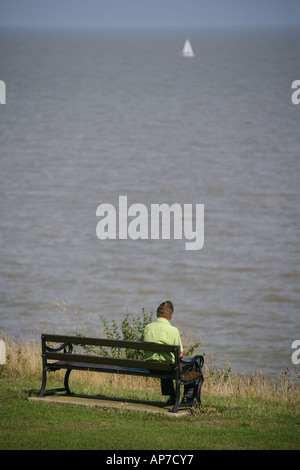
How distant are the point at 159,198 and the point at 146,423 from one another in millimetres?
37911

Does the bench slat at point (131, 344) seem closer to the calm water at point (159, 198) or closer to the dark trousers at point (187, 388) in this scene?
the dark trousers at point (187, 388)

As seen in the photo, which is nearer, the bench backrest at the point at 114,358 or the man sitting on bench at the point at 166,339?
the bench backrest at the point at 114,358

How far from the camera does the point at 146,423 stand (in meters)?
8.45

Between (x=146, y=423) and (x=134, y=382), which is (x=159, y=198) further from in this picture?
(x=146, y=423)

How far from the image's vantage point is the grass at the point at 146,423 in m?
7.65

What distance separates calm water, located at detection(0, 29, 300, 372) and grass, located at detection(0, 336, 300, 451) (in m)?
8.02

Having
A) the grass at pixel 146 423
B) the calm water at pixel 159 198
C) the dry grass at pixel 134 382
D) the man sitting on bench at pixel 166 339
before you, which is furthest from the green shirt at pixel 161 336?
the calm water at pixel 159 198

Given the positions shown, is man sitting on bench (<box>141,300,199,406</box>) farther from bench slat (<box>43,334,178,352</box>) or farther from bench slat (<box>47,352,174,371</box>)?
bench slat (<box>43,334,178,352</box>)

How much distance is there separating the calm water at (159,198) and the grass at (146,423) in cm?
802

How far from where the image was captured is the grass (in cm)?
765

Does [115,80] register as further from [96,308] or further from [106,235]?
[96,308]

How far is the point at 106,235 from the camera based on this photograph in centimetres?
3841
